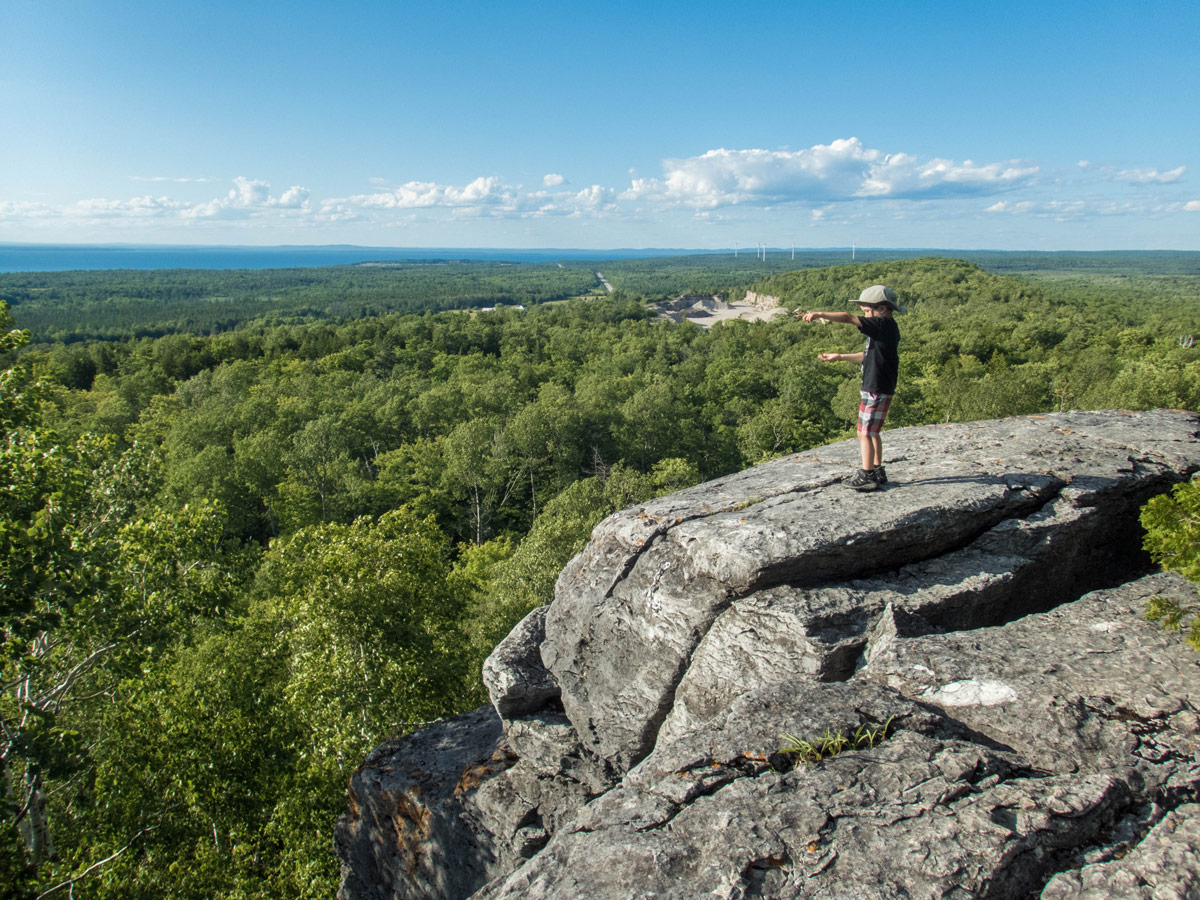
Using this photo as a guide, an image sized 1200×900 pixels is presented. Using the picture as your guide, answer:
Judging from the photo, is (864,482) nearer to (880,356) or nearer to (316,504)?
(880,356)

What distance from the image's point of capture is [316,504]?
141ft

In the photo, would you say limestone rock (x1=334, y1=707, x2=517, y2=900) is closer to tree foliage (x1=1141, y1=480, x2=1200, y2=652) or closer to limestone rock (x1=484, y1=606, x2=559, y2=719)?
limestone rock (x1=484, y1=606, x2=559, y2=719)

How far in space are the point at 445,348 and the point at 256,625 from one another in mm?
81484

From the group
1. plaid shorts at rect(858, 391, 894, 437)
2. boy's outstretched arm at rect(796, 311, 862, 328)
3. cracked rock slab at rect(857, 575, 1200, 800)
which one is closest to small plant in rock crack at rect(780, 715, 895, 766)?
cracked rock slab at rect(857, 575, 1200, 800)

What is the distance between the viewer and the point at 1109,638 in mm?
7266

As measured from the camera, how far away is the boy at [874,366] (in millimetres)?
9250

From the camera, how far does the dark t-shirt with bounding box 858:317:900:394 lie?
30.4 ft

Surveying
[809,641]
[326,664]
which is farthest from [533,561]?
[809,641]

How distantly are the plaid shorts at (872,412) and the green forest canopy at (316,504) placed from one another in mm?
11146

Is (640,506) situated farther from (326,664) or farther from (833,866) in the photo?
(326,664)

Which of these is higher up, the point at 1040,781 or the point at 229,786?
the point at 1040,781

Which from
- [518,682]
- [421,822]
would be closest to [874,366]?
[518,682]

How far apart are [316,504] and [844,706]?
140 feet

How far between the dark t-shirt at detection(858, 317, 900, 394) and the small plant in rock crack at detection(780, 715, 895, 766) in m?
5.16
